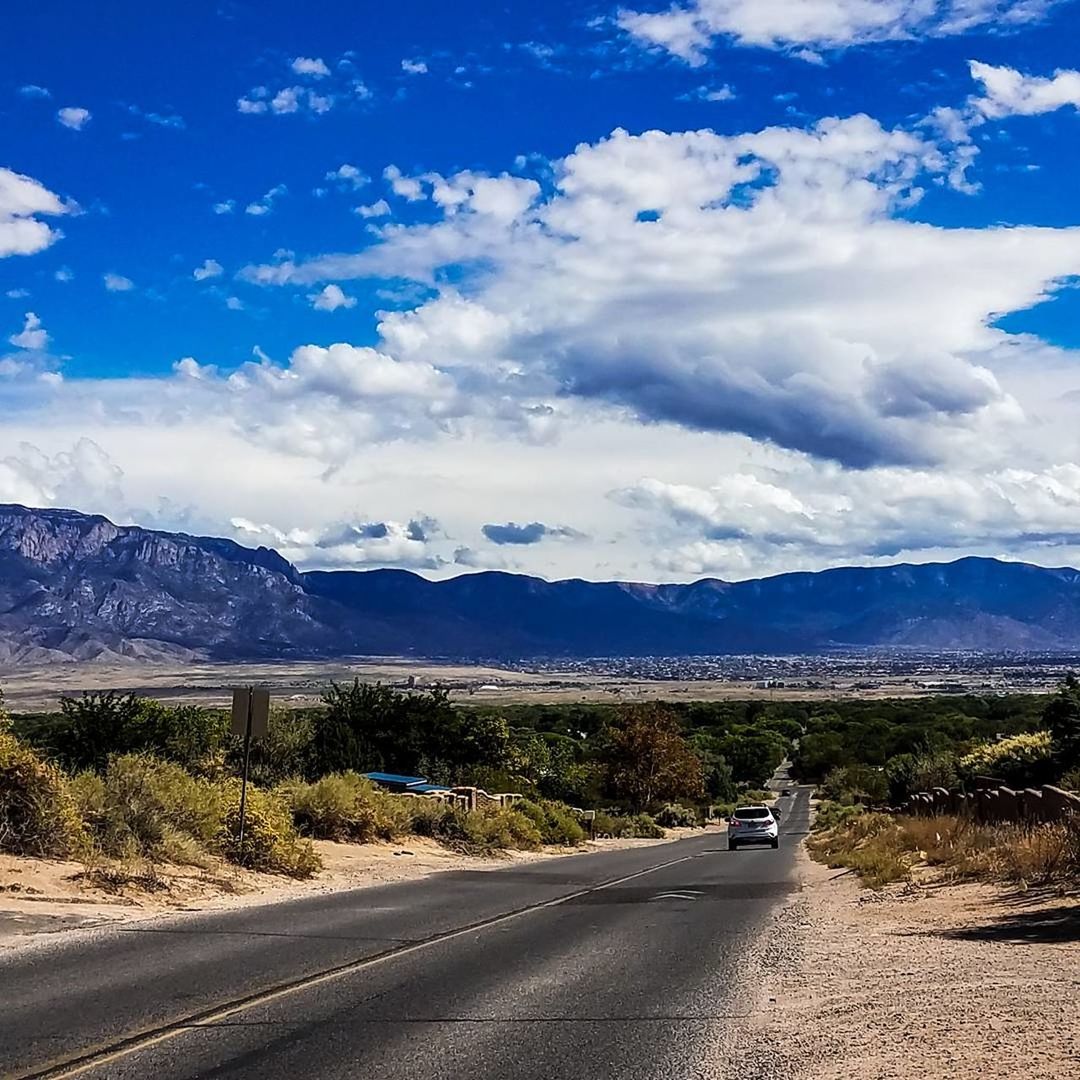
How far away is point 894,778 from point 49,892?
45729 millimetres

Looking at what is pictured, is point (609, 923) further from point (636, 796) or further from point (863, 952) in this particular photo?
point (636, 796)

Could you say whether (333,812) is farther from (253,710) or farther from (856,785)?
(856,785)

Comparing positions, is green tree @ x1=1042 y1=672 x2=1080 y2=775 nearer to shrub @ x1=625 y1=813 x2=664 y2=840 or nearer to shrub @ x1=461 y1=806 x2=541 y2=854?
shrub @ x1=461 y1=806 x2=541 y2=854

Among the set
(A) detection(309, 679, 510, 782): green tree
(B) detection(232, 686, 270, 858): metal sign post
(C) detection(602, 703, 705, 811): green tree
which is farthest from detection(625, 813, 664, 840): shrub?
(B) detection(232, 686, 270, 858): metal sign post

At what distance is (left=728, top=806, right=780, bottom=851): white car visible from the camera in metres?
42.2

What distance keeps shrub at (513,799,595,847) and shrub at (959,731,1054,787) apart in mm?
12009

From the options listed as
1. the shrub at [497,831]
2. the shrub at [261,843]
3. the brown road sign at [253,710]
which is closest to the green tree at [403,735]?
the shrub at [497,831]

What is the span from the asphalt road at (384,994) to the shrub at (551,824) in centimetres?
2007

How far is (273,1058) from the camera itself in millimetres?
8812

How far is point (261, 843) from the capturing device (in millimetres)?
22484

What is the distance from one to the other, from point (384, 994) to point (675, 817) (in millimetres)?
57723

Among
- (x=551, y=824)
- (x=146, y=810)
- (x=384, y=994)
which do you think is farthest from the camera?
(x=551, y=824)

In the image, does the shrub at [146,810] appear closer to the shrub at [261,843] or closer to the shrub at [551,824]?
the shrub at [261,843]

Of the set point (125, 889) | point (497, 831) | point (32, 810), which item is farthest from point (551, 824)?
point (125, 889)
